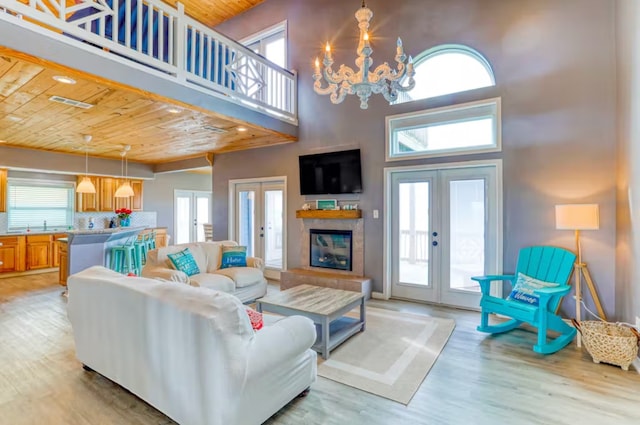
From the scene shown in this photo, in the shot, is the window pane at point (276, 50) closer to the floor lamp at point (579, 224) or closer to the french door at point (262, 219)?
the french door at point (262, 219)

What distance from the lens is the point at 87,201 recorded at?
25.2ft

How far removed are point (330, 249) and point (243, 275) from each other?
1.70 m

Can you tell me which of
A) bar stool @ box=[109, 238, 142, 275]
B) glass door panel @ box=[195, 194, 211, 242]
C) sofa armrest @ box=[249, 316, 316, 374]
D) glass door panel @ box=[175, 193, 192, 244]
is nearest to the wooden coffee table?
sofa armrest @ box=[249, 316, 316, 374]

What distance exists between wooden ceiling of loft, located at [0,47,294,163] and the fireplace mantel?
141 cm

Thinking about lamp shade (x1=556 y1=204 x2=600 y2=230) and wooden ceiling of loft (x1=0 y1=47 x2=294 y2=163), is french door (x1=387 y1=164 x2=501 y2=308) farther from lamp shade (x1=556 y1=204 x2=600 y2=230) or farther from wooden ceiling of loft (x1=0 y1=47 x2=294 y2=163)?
wooden ceiling of loft (x1=0 y1=47 x2=294 y2=163)

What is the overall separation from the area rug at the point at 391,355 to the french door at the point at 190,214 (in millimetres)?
7647

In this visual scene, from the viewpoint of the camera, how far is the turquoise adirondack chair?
9.89ft

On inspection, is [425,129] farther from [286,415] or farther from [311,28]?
A: [286,415]

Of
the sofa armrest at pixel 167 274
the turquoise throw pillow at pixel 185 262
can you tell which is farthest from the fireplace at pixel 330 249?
the sofa armrest at pixel 167 274

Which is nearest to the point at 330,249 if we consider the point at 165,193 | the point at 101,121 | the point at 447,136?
the point at 447,136

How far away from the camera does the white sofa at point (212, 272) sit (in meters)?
3.96

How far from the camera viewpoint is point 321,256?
5.63 m

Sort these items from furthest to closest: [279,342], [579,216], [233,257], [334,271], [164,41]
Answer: [334,271] → [233,257] → [164,41] → [579,216] → [279,342]

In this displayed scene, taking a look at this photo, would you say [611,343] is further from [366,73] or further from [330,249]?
[330,249]
